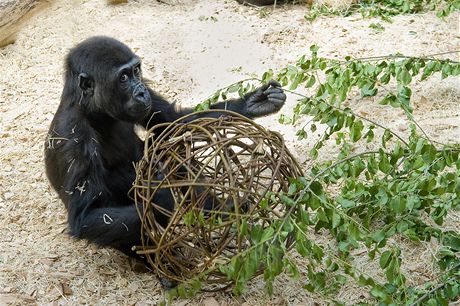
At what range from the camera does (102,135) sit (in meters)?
4.06

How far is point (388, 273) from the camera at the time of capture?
9.19 feet

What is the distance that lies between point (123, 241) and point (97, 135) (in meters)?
0.71

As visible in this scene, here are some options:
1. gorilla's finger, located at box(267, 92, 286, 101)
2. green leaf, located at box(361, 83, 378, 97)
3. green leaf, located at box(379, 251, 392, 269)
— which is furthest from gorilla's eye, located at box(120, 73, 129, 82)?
green leaf, located at box(379, 251, 392, 269)

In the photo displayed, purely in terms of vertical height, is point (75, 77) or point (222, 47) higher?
point (75, 77)

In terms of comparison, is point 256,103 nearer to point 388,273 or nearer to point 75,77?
point 75,77

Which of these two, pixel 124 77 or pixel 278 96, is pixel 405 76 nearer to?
pixel 278 96

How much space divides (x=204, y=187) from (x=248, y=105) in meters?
1.03

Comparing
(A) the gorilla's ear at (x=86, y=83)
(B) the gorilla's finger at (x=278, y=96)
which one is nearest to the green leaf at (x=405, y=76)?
(B) the gorilla's finger at (x=278, y=96)

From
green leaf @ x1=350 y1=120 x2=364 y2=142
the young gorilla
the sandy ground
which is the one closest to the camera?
green leaf @ x1=350 y1=120 x2=364 y2=142

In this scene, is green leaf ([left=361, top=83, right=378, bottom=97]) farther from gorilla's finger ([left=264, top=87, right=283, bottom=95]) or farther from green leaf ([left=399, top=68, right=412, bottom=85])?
gorilla's finger ([left=264, top=87, right=283, bottom=95])

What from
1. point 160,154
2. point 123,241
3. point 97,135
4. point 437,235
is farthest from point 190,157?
point 437,235

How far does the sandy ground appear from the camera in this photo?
Result: 12.3 ft

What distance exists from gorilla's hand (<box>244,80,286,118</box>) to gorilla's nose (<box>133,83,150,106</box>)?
640mm

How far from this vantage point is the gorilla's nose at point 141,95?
12.6ft
